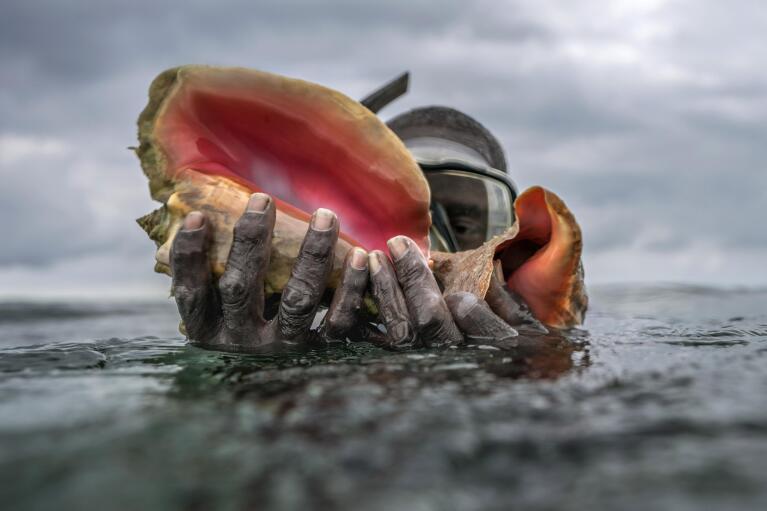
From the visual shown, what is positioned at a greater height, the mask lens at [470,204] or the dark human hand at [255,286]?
the mask lens at [470,204]

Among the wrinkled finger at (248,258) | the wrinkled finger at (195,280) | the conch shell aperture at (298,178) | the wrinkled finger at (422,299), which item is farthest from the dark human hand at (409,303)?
the wrinkled finger at (195,280)

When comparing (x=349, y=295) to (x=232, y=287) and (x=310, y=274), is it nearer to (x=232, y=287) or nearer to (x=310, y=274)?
(x=310, y=274)

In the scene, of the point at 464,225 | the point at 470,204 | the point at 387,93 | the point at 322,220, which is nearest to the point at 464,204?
the point at 470,204

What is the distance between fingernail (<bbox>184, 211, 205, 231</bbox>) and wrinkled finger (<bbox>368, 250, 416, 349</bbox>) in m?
0.61

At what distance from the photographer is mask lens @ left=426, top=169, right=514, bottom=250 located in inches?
151

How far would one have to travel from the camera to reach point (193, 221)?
2.02 metres

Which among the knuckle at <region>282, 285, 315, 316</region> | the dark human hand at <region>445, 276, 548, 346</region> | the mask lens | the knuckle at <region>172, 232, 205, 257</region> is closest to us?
the knuckle at <region>172, 232, 205, 257</region>

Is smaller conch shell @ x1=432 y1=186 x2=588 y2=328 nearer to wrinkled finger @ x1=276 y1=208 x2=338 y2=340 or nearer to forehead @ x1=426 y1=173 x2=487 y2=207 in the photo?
wrinkled finger @ x1=276 y1=208 x2=338 y2=340

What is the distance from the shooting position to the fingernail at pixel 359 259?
214 cm

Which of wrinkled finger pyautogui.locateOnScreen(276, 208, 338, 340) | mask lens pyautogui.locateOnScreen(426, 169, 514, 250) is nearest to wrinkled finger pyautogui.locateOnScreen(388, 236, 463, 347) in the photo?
wrinkled finger pyautogui.locateOnScreen(276, 208, 338, 340)

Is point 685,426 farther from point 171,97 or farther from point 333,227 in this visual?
point 171,97

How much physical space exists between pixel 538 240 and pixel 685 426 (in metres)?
1.70

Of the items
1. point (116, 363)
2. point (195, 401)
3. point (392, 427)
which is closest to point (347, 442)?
point (392, 427)

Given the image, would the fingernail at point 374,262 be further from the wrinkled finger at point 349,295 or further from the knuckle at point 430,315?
the knuckle at point 430,315
